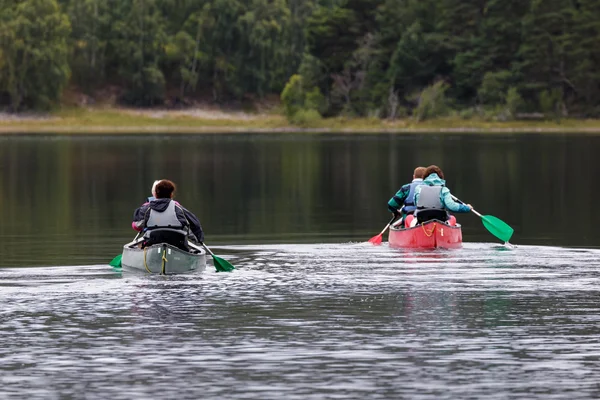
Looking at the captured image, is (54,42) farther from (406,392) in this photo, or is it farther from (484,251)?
(406,392)

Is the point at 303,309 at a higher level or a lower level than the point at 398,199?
lower

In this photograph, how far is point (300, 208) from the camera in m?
49.7

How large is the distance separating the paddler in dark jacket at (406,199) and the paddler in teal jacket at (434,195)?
0.45m

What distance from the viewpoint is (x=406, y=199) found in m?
34.0

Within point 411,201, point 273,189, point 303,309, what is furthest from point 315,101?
point 303,309

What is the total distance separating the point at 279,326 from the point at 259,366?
3.08m

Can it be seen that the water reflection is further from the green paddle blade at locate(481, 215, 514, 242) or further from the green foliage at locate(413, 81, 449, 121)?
the green foliage at locate(413, 81, 449, 121)

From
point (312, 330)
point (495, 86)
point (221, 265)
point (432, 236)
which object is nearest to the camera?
point (312, 330)

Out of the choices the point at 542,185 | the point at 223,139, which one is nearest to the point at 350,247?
the point at 542,185

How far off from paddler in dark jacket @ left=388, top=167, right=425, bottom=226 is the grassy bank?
11516 centimetres

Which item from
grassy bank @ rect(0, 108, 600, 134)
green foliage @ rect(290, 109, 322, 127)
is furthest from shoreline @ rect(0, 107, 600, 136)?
green foliage @ rect(290, 109, 322, 127)

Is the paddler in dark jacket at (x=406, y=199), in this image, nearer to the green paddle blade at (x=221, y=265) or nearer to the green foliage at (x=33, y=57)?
the green paddle blade at (x=221, y=265)

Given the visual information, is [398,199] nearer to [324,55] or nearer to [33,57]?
[324,55]

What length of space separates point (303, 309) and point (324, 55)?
13684cm
